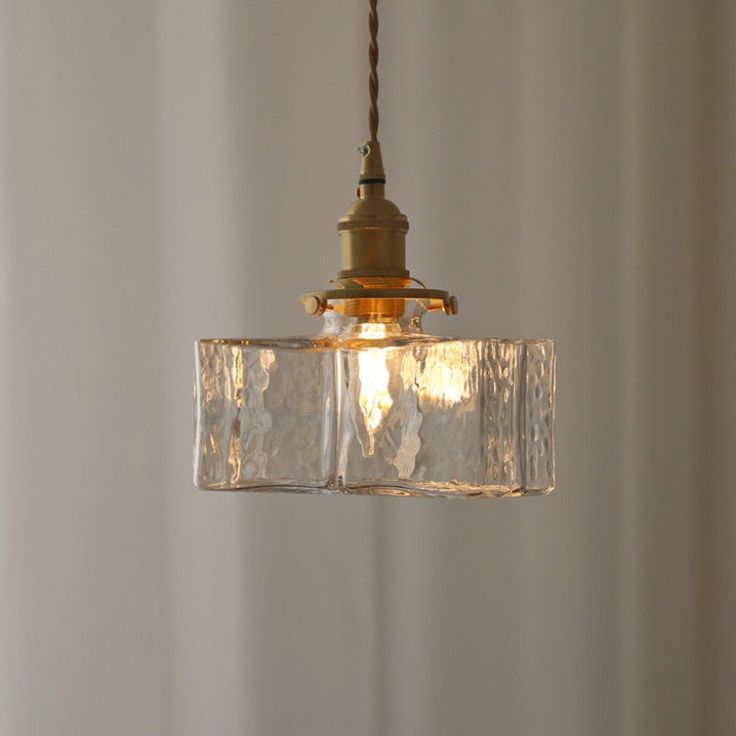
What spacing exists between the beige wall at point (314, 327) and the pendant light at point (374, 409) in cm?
84

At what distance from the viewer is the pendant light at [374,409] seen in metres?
0.71

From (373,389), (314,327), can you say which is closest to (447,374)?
(373,389)

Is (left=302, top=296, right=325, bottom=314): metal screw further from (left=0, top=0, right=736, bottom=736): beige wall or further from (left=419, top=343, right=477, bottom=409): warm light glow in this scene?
(left=0, top=0, right=736, bottom=736): beige wall

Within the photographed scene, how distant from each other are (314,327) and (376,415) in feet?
3.13

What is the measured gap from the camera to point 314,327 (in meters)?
1.66

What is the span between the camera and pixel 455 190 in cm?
161

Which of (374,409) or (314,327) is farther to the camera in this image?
(314,327)

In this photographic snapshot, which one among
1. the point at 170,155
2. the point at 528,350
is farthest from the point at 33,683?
the point at 528,350

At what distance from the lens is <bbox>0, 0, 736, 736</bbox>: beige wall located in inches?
61.2

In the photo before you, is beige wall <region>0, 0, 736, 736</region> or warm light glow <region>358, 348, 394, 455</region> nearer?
warm light glow <region>358, 348, 394, 455</region>

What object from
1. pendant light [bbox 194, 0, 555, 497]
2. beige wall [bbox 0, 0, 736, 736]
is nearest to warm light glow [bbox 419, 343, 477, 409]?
pendant light [bbox 194, 0, 555, 497]

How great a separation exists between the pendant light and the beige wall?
0.84 m

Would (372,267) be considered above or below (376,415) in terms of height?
above

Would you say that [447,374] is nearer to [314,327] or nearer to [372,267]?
[372,267]
